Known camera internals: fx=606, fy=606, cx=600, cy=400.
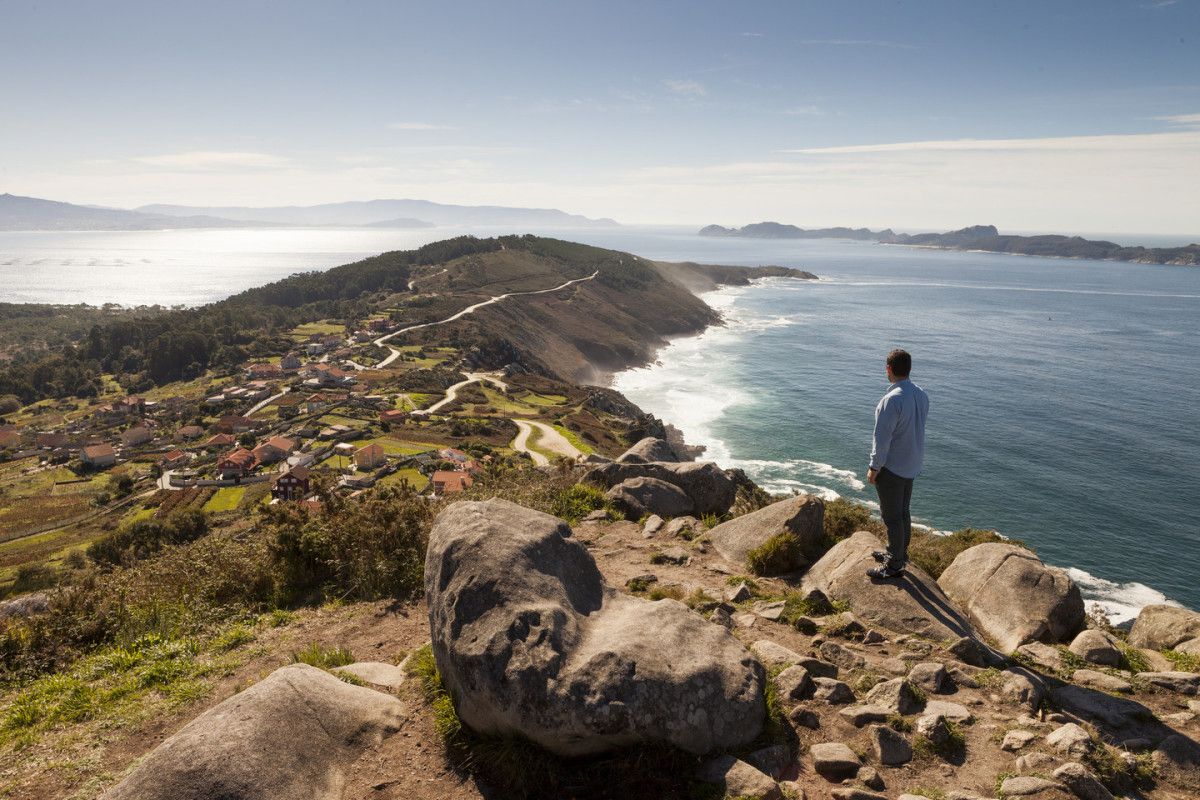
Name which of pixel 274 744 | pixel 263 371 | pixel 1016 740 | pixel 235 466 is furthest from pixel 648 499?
pixel 263 371

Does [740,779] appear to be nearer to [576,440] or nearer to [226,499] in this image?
[576,440]

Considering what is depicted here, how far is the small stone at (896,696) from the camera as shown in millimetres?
6004

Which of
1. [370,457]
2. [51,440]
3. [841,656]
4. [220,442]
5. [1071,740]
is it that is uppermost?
[1071,740]

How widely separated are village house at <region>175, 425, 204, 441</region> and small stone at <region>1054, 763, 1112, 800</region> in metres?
89.4

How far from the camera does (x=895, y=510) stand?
8.14 m

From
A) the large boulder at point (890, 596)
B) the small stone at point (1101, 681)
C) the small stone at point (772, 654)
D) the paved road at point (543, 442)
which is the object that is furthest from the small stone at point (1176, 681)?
the paved road at point (543, 442)

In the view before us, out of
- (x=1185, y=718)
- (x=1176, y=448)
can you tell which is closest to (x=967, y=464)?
(x=1176, y=448)

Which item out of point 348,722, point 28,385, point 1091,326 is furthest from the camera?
point 1091,326

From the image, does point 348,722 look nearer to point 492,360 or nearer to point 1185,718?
point 1185,718

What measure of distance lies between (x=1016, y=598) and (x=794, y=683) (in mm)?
4502

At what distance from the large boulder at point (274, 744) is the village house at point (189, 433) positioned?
8488 centimetres

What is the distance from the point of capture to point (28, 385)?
110188 millimetres

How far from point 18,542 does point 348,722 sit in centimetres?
6589

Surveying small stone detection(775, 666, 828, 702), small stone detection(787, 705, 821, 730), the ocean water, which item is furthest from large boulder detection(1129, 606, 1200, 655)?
the ocean water
